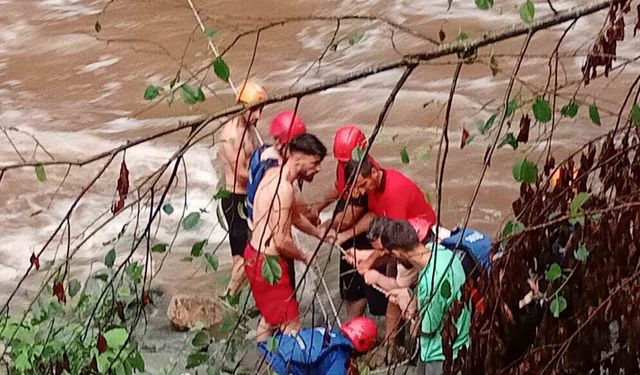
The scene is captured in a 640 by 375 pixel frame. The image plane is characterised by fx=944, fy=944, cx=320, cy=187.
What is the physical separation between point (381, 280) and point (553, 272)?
5.75 ft

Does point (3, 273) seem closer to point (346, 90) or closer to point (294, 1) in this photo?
point (346, 90)

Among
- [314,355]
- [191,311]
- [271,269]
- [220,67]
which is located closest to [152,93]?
[220,67]

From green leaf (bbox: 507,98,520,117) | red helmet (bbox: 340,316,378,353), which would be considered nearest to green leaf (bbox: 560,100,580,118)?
green leaf (bbox: 507,98,520,117)

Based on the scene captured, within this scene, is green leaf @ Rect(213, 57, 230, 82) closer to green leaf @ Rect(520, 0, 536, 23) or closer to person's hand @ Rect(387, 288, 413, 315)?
green leaf @ Rect(520, 0, 536, 23)

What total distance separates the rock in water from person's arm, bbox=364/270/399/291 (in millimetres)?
986

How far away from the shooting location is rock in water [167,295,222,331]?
176 inches

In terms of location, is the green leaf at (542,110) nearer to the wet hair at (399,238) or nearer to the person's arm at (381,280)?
the wet hair at (399,238)

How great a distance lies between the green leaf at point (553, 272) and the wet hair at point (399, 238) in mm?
1211

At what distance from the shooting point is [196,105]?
545 centimetres

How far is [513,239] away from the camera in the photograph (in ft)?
6.61

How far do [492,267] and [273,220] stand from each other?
5.13 feet

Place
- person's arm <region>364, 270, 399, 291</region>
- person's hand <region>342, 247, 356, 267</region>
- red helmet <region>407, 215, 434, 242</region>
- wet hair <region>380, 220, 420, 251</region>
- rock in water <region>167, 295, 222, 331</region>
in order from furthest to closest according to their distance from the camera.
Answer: rock in water <region>167, 295, 222, 331</region>, person's arm <region>364, 270, 399, 291</region>, red helmet <region>407, 215, 434, 242</region>, wet hair <region>380, 220, 420, 251</region>, person's hand <region>342, 247, 356, 267</region>

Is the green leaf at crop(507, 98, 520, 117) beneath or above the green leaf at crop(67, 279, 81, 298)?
above

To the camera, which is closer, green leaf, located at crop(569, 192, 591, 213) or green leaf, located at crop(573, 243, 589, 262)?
green leaf, located at crop(569, 192, 591, 213)
